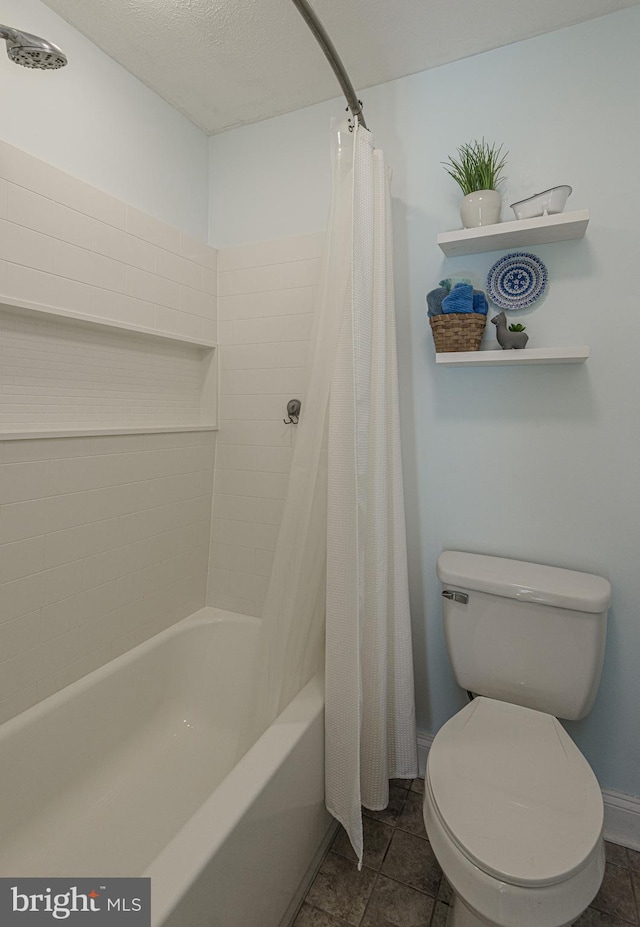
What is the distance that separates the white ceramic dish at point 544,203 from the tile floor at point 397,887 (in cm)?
197

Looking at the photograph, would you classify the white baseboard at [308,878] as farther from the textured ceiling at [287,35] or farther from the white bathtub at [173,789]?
the textured ceiling at [287,35]

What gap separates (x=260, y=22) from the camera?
1464 millimetres

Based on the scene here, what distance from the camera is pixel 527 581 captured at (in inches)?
56.2

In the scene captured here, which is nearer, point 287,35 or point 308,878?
point 308,878

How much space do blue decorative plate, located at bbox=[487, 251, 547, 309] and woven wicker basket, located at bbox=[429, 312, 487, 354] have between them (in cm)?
12

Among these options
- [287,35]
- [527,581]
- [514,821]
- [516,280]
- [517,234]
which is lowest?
[514,821]

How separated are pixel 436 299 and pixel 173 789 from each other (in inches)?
71.4

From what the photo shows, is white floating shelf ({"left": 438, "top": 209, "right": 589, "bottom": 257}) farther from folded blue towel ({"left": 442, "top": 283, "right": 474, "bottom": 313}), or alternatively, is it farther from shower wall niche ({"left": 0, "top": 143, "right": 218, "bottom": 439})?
shower wall niche ({"left": 0, "top": 143, "right": 218, "bottom": 439})

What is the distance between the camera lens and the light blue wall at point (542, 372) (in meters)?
1.43

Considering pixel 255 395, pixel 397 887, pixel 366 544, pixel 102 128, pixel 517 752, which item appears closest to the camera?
pixel 517 752

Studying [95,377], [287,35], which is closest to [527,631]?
[95,377]

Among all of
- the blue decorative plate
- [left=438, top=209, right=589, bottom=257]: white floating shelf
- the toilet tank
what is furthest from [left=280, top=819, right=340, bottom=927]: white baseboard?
[left=438, top=209, right=589, bottom=257]: white floating shelf

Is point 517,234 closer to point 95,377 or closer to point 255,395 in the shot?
point 255,395

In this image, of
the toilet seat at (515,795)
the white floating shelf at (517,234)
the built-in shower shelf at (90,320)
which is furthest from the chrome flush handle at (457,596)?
the built-in shower shelf at (90,320)
